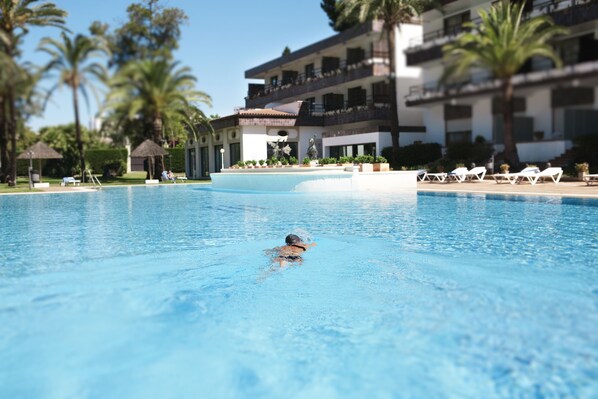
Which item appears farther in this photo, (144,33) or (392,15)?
(392,15)

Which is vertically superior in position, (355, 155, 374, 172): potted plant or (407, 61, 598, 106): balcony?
(407, 61, 598, 106): balcony

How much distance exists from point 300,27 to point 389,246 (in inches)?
480

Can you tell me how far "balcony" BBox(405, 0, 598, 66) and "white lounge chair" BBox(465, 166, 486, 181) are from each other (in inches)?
311

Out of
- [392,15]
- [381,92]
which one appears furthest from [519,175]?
[381,92]

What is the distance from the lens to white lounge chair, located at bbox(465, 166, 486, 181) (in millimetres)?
23459

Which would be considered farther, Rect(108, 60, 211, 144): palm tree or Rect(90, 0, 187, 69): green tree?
Rect(90, 0, 187, 69): green tree

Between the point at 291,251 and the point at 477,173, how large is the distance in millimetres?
17650

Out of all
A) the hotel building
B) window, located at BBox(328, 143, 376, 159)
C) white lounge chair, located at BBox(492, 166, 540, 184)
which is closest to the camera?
white lounge chair, located at BBox(492, 166, 540, 184)

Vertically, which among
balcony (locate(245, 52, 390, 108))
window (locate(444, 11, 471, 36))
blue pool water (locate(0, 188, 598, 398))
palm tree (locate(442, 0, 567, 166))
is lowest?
blue pool water (locate(0, 188, 598, 398))

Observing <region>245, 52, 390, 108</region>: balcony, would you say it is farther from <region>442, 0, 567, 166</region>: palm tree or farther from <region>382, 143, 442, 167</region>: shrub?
<region>442, 0, 567, 166</region>: palm tree

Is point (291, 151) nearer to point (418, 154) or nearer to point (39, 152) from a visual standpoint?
point (418, 154)

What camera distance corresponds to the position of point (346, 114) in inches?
1400

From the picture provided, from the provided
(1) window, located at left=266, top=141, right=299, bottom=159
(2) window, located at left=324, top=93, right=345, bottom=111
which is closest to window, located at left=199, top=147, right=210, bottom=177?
(1) window, located at left=266, top=141, right=299, bottom=159

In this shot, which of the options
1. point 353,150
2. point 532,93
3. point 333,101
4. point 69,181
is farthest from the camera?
point 333,101
